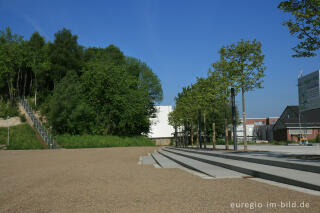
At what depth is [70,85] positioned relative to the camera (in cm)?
4334

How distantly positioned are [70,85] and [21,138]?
1199 centimetres

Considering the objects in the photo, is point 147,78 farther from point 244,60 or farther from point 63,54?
point 244,60

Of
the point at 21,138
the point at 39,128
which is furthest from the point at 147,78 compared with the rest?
the point at 21,138

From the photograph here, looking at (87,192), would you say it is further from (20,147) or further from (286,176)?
(20,147)

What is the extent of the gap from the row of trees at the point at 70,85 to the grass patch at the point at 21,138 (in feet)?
17.2

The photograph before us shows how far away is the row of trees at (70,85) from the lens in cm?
4247

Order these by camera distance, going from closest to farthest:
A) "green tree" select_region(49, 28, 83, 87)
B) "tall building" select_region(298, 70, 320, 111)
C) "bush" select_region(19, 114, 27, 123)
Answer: "bush" select_region(19, 114, 27, 123)
"tall building" select_region(298, 70, 320, 111)
"green tree" select_region(49, 28, 83, 87)

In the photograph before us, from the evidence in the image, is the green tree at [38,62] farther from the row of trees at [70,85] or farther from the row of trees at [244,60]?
the row of trees at [244,60]

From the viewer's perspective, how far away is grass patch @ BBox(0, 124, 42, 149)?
33344 millimetres

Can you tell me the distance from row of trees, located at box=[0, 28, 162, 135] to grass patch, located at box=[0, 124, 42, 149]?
17.2ft

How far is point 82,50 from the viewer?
55.4 metres

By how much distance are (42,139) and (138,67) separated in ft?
99.6

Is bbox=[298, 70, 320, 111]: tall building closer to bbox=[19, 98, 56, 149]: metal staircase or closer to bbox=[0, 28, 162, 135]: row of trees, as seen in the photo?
bbox=[0, 28, 162, 135]: row of trees

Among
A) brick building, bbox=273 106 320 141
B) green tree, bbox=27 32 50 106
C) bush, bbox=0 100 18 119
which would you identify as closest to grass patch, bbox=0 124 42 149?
bush, bbox=0 100 18 119
